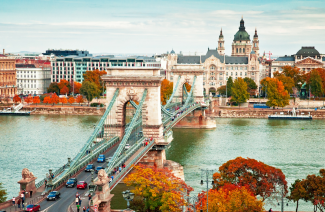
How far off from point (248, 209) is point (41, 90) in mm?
98551

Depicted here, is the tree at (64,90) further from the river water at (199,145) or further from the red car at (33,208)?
the red car at (33,208)

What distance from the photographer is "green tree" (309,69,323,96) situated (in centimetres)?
10012

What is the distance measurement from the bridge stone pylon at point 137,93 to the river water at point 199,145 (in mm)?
5144

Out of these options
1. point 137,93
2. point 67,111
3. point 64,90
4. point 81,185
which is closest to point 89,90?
point 67,111

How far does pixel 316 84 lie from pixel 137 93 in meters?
64.5

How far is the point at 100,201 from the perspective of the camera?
28375mm

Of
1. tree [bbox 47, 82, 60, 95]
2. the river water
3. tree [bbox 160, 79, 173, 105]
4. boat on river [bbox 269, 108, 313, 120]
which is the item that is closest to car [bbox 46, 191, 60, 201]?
the river water

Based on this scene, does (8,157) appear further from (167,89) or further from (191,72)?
(167,89)

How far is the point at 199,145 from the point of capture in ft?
200

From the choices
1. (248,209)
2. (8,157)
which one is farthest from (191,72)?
(248,209)

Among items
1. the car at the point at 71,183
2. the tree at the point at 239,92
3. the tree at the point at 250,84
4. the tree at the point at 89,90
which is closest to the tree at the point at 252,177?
the car at the point at 71,183

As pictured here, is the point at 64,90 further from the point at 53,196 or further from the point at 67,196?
the point at 53,196

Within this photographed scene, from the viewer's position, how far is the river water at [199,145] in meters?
46.7

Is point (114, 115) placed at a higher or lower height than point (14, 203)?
higher
